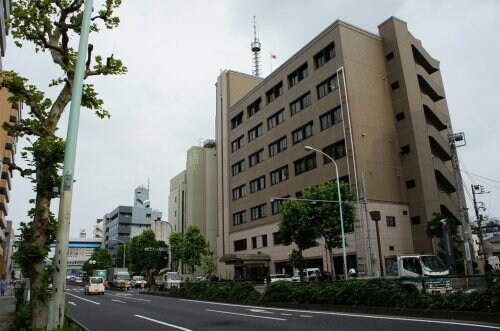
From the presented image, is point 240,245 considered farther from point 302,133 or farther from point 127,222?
point 127,222

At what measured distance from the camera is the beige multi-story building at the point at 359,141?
38.2 meters

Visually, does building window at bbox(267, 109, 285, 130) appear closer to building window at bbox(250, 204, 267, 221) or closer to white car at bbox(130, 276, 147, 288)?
building window at bbox(250, 204, 267, 221)

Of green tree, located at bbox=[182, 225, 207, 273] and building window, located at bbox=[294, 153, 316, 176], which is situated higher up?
building window, located at bbox=[294, 153, 316, 176]

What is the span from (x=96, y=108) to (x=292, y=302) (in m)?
13.7

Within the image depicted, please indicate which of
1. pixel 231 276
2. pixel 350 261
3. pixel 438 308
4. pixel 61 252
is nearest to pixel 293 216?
pixel 350 261

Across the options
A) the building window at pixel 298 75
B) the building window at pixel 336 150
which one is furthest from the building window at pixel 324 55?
the building window at pixel 336 150

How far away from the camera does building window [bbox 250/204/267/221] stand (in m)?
51.8

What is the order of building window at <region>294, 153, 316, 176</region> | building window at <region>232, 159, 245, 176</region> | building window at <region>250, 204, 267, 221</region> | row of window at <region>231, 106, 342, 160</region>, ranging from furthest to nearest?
building window at <region>232, 159, 245, 176</region>, building window at <region>250, 204, 267, 221</region>, building window at <region>294, 153, 316, 176</region>, row of window at <region>231, 106, 342, 160</region>

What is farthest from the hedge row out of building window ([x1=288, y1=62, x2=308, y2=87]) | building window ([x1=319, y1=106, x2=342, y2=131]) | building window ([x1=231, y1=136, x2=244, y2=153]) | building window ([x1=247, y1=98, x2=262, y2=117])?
building window ([x1=231, y1=136, x2=244, y2=153])

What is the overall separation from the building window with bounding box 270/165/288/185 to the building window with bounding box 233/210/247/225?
332 inches

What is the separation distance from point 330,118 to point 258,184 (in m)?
16.4

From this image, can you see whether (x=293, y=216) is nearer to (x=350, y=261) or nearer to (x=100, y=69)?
(x=350, y=261)

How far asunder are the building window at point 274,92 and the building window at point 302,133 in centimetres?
703

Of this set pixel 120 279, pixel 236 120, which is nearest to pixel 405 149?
pixel 236 120
